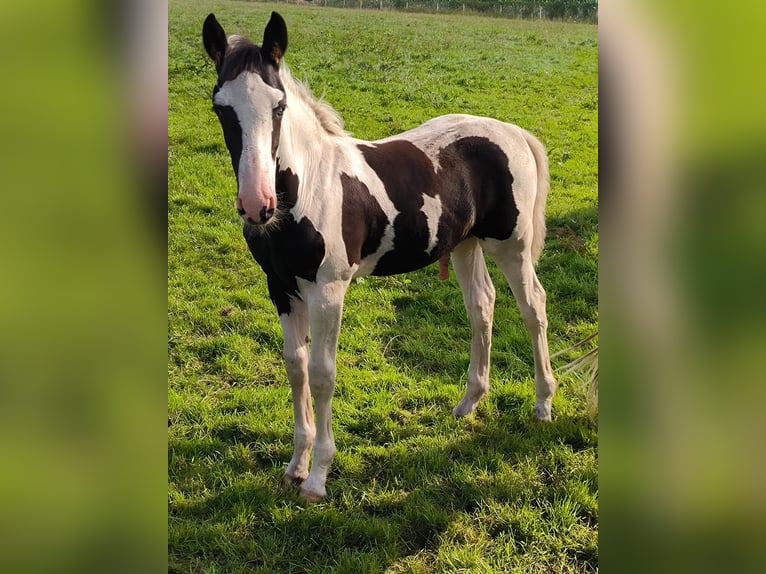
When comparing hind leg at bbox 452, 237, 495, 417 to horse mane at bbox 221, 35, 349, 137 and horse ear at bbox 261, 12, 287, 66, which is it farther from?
horse ear at bbox 261, 12, 287, 66

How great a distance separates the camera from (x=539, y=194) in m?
3.55

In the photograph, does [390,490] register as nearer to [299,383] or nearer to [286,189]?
[299,383]

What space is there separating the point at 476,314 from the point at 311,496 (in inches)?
56.0

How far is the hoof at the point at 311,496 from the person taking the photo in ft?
9.37

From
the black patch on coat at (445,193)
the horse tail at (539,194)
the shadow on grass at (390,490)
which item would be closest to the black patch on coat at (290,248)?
the black patch on coat at (445,193)

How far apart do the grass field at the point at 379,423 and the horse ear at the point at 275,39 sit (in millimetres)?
2011

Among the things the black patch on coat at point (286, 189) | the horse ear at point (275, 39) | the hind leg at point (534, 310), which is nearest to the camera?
the horse ear at point (275, 39)

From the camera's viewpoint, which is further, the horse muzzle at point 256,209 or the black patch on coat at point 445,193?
the black patch on coat at point 445,193

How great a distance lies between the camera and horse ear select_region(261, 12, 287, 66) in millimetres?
2176

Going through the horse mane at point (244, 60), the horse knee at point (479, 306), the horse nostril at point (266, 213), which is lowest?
the horse knee at point (479, 306)
